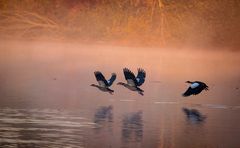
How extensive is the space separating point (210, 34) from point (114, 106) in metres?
13.1

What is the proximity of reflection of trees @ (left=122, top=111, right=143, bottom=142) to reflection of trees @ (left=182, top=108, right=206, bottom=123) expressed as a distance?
787 mm

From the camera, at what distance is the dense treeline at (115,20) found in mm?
26000

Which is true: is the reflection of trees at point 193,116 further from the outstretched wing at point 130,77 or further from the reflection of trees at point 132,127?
the outstretched wing at point 130,77

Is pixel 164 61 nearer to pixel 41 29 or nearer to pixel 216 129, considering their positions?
pixel 41 29

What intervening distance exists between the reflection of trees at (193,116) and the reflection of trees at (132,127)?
0.79 metres

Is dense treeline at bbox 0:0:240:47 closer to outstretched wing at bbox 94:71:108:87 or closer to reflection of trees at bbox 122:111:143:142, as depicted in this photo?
outstretched wing at bbox 94:71:108:87

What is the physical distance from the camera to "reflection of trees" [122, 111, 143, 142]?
454 inches

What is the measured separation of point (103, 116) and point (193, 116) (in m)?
1.53

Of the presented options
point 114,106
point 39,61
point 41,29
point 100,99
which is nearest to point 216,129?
point 114,106

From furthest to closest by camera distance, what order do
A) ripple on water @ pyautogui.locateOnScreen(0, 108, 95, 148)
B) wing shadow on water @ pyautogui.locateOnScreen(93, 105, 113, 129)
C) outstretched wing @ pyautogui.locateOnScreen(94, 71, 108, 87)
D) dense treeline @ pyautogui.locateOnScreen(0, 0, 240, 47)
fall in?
dense treeline @ pyautogui.locateOnScreen(0, 0, 240, 47)
outstretched wing @ pyautogui.locateOnScreen(94, 71, 108, 87)
wing shadow on water @ pyautogui.locateOnScreen(93, 105, 113, 129)
ripple on water @ pyautogui.locateOnScreen(0, 108, 95, 148)

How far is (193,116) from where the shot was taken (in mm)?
13984

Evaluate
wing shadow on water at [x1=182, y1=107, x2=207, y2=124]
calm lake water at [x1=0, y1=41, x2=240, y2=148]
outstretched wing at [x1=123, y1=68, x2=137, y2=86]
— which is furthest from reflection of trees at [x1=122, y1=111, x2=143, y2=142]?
outstretched wing at [x1=123, y1=68, x2=137, y2=86]

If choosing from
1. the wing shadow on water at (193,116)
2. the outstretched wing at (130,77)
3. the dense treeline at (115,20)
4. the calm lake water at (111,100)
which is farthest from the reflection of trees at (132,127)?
the dense treeline at (115,20)

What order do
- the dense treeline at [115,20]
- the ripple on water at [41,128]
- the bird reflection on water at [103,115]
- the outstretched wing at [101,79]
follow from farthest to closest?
the dense treeline at [115,20] < the outstretched wing at [101,79] < the bird reflection on water at [103,115] < the ripple on water at [41,128]
